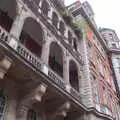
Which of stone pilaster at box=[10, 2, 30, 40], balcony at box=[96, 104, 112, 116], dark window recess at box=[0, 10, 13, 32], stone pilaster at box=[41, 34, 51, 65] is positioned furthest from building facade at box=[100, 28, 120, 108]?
stone pilaster at box=[10, 2, 30, 40]

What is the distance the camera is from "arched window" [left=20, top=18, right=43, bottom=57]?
1241cm

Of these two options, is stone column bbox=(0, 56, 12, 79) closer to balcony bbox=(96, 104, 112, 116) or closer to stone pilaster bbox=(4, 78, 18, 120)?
stone pilaster bbox=(4, 78, 18, 120)

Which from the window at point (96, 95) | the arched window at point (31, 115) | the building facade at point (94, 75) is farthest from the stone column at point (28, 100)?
the window at point (96, 95)

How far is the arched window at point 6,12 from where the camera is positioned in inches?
456

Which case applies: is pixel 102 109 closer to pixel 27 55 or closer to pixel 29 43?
pixel 29 43

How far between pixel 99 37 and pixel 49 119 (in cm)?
1444

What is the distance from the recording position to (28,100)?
373 inches

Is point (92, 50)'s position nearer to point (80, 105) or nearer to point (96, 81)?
point (96, 81)

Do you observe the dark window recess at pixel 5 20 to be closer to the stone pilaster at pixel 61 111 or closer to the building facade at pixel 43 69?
the building facade at pixel 43 69

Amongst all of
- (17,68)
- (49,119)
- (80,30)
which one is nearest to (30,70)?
(17,68)

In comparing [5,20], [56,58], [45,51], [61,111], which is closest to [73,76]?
[56,58]

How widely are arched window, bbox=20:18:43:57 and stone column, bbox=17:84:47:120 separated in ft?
13.4

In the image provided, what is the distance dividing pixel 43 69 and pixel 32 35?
3856 millimetres

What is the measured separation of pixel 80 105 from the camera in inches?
479
